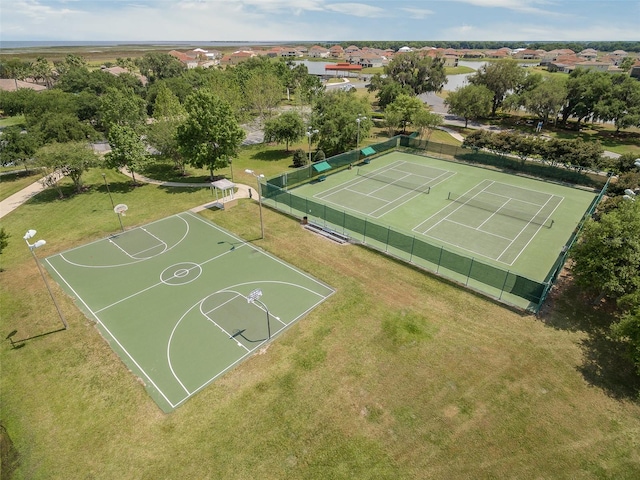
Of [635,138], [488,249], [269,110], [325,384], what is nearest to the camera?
[325,384]

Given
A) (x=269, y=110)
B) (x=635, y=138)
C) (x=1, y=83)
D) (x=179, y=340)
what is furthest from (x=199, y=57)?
(x=179, y=340)

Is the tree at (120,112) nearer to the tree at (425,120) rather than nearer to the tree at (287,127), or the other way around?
the tree at (287,127)

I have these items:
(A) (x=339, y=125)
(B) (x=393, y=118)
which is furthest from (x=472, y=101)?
(A) (x=339, y=125)

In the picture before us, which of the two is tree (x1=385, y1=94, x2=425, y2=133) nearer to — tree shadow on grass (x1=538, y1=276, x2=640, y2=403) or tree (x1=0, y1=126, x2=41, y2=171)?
tree shadow on grass (x1=538, y1=276, x2=640, y2=403)

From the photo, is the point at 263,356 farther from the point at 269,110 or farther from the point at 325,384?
the point at 269,110

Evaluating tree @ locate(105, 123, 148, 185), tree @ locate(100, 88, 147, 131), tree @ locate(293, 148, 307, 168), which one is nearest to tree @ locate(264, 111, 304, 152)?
tree @ locate(293, 148, 307, 168)

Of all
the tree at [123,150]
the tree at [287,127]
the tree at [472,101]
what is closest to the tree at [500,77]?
the tree at [472,101]
